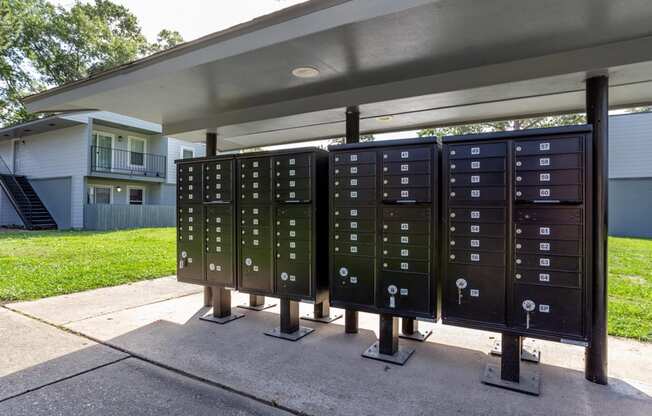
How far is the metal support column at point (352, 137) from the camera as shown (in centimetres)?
398

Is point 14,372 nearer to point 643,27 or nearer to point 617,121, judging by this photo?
point 643,27

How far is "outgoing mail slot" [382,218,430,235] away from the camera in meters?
3.14

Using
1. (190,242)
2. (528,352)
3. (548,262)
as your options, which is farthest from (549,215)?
(190,242)

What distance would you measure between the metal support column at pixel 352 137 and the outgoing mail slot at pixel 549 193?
1738 millimetres

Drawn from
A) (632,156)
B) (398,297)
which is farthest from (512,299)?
(632,156)

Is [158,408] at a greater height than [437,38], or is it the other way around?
[437,38]

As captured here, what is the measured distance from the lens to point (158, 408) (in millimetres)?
2482

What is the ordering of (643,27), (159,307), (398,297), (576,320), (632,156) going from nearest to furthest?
(643,27)
(576,320)
(398,297)
(159,307)
(632,156)

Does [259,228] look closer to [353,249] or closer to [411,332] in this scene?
[353,249]

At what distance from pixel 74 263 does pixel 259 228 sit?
531cm

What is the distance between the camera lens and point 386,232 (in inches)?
130

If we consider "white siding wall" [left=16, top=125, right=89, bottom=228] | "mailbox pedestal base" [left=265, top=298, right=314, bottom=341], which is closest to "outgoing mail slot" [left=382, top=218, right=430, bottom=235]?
"mailbox pedestal base" [left=265, top=298, right=314, bottom=341]

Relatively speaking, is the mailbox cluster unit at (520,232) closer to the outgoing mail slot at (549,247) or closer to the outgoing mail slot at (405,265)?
the outgoing mail slot at (549,247)

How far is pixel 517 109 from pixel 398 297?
7.62 feet
